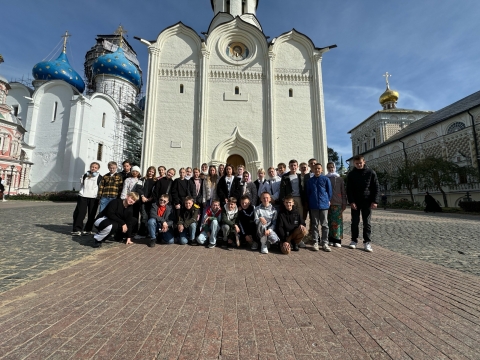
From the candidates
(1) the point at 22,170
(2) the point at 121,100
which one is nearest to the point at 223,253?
(1) the point at 22,170

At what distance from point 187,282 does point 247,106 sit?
530 inches

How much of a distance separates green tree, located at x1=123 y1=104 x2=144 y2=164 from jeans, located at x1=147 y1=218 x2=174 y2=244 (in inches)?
866

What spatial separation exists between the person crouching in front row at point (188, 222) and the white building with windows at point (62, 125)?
24.1m

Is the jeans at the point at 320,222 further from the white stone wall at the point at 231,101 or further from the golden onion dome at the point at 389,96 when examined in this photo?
Result: the golden onion dome at the point at 389,96

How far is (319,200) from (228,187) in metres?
2.07

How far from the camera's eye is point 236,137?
1466 cm

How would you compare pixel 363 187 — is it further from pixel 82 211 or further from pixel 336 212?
pixel 82 211

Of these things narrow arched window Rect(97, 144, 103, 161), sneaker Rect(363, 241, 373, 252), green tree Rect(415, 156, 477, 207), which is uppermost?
narrow arched window Rect(97, 144, 103, 161)

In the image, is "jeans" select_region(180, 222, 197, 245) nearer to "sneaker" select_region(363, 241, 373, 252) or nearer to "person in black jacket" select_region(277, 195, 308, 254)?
"person in black jacket" select_region(277, 195, 308, 254)

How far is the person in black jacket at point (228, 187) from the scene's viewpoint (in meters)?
5.60

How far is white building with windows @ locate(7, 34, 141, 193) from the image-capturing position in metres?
25.0

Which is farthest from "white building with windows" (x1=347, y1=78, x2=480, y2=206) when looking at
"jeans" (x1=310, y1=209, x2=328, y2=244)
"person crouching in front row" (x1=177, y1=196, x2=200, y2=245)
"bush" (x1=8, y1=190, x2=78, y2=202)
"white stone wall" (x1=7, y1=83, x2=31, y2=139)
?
"white stone wall" (x1=7, y1=83, x2=31, y2=139)

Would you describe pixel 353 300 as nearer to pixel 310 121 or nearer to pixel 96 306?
pixel 96 306

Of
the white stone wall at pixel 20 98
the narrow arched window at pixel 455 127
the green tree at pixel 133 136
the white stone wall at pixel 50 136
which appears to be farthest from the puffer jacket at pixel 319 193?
the white stone wall at pixel 20 98
